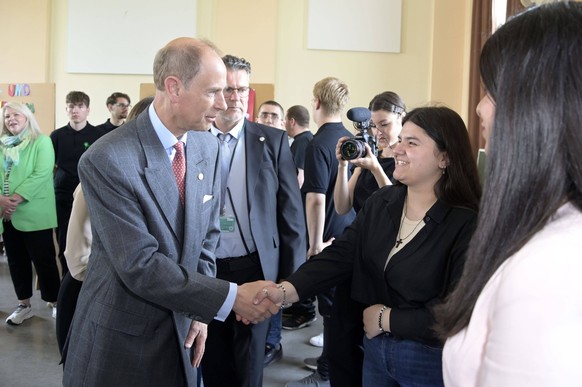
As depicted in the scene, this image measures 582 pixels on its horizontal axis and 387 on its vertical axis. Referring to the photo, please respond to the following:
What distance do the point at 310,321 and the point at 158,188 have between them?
3.39 metres

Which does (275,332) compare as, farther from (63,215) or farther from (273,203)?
(63,215)

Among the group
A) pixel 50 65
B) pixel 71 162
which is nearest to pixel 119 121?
pixel 71 162

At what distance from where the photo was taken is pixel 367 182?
10.2 ft

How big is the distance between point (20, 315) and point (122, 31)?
15.4ft

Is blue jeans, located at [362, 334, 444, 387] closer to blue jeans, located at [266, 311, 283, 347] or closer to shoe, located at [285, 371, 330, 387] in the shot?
shoe, located at [285, 371, 330, 387]

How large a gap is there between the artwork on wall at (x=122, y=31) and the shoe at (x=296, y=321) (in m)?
4.59

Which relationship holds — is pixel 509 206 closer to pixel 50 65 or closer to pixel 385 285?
pixel 385 285

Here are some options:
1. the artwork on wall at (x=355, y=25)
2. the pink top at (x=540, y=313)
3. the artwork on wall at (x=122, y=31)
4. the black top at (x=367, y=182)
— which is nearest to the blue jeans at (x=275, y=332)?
the black top at (x=367, y=182)

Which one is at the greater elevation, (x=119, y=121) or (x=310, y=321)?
(x=119, y=121)

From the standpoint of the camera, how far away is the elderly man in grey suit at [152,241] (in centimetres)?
171

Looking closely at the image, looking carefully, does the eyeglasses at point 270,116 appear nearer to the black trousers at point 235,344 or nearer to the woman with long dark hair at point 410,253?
the black trousers at point 235,344

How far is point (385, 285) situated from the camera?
193 cm

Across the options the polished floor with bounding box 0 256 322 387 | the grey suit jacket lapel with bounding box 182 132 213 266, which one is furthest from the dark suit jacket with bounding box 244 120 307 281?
the polished floor with bounding box 0 256 322 387

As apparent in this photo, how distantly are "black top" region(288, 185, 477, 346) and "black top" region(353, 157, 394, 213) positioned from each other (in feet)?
3.01
